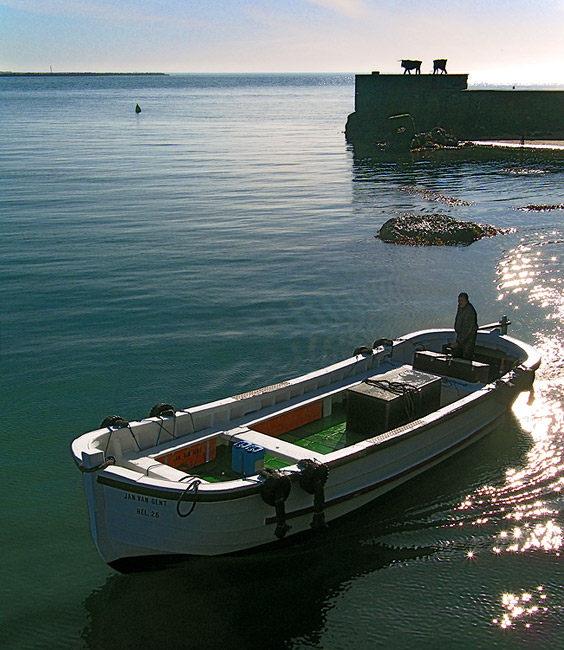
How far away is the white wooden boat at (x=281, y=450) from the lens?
9.75 metres

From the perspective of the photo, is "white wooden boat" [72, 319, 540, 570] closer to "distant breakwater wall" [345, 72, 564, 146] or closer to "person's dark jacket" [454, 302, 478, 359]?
"person's dark jacket" [454, 302, 478, 359]

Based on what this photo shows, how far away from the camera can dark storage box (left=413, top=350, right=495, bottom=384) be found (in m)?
14.7

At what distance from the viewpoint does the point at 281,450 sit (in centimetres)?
1135

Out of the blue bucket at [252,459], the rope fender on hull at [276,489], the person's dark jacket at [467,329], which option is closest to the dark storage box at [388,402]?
the person's dark jacket at [467,329]

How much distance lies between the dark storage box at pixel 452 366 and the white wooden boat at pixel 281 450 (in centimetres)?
2

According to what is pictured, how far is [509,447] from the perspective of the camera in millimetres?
14375

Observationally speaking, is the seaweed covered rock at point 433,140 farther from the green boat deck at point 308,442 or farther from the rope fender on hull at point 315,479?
the rope fender on hull at point 315,479

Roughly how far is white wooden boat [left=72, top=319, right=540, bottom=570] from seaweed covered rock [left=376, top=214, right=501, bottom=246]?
15.9m

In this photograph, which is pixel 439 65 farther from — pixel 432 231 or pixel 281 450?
pixel 281 450

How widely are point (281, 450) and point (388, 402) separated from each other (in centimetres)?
227

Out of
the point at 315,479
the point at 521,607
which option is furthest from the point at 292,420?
the point at 521,607

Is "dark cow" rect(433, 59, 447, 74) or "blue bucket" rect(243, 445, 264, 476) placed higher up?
"dark cow" rect(433, 59, 447, 74)

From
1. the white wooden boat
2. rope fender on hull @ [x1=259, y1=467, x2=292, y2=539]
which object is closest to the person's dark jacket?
the white wooden boat

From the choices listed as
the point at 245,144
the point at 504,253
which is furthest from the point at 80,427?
the point at 245,144
